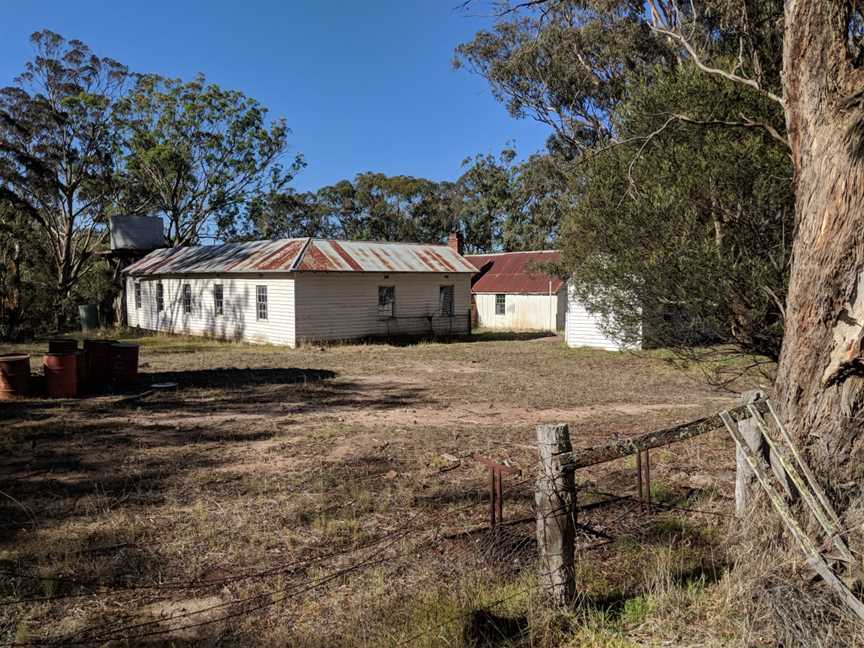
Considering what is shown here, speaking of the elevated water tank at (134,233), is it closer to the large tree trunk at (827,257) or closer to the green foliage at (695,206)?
the green foliage at (695,206)

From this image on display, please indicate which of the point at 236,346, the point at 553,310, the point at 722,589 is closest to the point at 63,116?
the point at 236,346

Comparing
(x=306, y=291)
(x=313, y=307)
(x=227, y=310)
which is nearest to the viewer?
(x=306, y=291)

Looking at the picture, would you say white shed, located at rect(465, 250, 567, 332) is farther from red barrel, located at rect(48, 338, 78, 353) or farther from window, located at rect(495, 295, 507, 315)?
red barrel, located at rect(48, 338, 78, 353)

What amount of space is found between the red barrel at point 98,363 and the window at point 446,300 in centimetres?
1648

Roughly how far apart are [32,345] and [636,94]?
77.4 feet

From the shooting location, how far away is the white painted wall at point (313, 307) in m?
23.4

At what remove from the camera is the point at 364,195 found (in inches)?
2261

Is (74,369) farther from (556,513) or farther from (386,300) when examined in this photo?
(386,300)

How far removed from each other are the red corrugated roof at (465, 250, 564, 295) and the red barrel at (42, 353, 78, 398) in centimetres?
2090

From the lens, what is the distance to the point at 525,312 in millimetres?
33156

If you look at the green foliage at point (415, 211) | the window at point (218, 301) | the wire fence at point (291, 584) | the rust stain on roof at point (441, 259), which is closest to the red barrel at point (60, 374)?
the wire fence at point (291, 584)

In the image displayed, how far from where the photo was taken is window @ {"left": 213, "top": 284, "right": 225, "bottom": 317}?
2644cm

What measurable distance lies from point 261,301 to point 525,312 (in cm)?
1422

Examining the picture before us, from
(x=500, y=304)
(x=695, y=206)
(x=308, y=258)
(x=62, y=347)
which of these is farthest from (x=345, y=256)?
(x=695, y=206)
